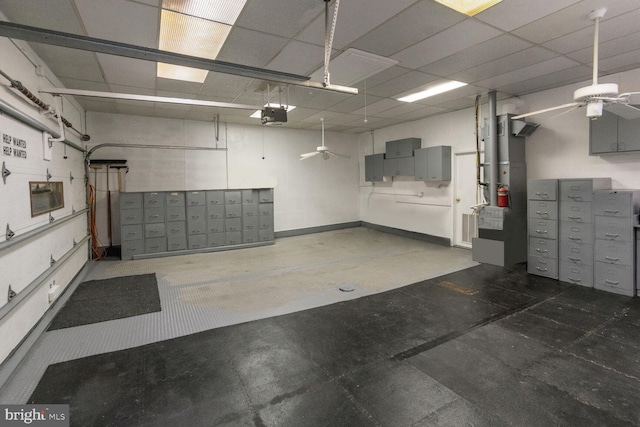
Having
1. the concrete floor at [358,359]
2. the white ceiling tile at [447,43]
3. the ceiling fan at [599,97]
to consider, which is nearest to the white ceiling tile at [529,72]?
the ceiling fan at [599,97]

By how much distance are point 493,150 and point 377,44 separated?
3098 mm

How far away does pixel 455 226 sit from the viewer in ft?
22.4

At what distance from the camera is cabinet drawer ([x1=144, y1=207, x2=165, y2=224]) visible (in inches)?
248

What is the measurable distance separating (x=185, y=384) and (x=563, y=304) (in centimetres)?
411

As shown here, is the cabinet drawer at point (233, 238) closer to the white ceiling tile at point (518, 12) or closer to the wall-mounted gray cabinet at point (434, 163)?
the wall-mounted gray cabinet at point (434, 163)

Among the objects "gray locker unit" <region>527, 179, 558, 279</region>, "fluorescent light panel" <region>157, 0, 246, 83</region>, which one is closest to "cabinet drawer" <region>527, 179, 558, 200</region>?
"gray locker unit" <region>527, 179, 558, 279</region>

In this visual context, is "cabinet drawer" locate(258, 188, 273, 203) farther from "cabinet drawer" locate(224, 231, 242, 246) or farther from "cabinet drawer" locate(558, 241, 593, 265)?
"cabinet drawer" locate(558, 241, 593, 265)

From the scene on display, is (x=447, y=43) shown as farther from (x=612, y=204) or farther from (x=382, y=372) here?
(x=382, y=372)

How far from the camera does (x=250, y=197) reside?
7227 mm

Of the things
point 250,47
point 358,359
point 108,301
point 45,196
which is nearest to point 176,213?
point 108,301

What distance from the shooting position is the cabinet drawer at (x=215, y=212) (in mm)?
6872

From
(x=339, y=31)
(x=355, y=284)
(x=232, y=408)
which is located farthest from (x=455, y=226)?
(x=232, y=408)

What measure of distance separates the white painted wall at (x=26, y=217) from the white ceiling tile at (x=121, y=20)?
74cm

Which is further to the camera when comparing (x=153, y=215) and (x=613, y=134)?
(x=153, y=215)
